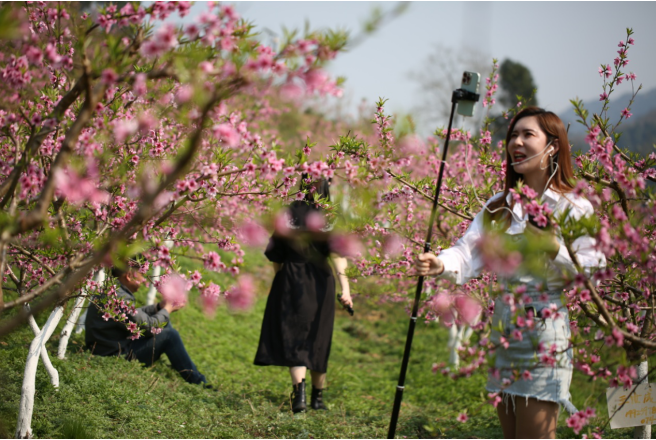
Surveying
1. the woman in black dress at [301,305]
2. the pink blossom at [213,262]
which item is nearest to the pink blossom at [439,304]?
the woman in black dress at [301,305]

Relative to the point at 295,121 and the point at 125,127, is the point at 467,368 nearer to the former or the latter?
the point at 125,127

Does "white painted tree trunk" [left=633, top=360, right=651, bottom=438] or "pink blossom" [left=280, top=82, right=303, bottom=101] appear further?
"white painted tree trunk" [left=633, top=360, right=651, bottom=438]

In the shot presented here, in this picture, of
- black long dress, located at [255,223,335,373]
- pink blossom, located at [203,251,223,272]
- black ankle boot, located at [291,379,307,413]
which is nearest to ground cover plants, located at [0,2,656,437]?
pink blossom, located at [203,251,223,272]

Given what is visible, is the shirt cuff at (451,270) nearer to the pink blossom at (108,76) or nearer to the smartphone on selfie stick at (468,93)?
the smartphone on selfie stick at (468,93)

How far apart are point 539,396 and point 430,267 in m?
0.67

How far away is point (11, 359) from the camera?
13.9 feet

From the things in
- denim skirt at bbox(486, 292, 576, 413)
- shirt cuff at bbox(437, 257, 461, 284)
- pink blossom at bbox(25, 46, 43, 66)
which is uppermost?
pink blossom at bbox(25, 46, 43, 66)

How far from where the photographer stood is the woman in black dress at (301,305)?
15.4 feet

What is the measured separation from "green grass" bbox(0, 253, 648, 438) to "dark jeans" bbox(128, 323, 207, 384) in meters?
0.12

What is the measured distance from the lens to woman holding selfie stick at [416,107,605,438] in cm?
218

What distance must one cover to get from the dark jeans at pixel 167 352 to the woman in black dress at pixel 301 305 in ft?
2.93

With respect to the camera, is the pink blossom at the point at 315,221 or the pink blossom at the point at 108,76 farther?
the pink blossom at the point at 315,221

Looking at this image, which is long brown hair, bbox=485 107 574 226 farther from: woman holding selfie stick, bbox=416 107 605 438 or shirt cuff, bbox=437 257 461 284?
shirt cuff, bbox=437 257 461 284

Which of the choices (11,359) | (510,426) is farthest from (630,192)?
(11,359)
